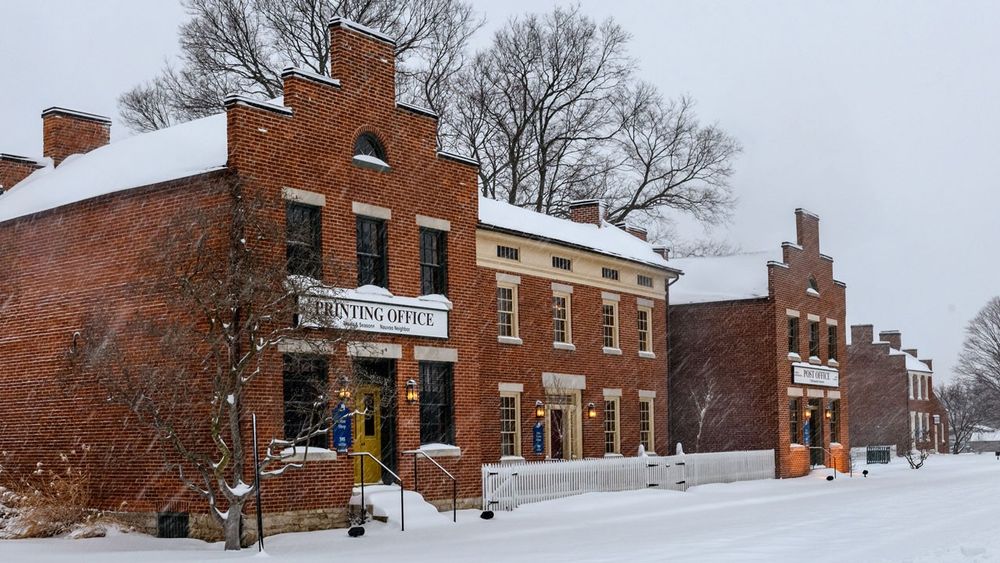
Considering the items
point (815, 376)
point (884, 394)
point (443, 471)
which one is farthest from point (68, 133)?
point (884, 394)

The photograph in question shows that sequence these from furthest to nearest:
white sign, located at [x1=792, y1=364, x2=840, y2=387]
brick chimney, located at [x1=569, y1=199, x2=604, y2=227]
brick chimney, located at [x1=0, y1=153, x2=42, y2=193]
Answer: white sign, located at [x1=792, y1=364, x2=840, y2=387] < brick chimney, located at [x1=569, y1=199, x2=604, y2=227] < brick chimney, located at [x1=0, y1=153, x2=42, y2=193]

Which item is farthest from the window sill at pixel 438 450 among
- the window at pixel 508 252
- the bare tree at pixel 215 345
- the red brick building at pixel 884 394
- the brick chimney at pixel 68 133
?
the red brick building at pixel 884 394

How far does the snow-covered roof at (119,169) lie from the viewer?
21.9 metres

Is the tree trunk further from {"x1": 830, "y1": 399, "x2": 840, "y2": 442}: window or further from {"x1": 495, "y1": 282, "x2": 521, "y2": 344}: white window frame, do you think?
{"x1": 830, "y1": 399, "x2": 840, "y2": 442}: window

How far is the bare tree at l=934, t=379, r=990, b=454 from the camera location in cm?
7519

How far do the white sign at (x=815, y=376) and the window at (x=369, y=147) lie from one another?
21976mm

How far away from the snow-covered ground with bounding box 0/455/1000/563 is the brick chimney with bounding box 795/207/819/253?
14.9 meters

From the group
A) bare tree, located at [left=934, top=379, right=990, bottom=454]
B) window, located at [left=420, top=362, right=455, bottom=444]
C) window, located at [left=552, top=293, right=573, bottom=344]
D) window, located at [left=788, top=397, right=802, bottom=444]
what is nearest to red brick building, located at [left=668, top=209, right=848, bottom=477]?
window, located at [left=788, top=397, right=802, bottom=444]

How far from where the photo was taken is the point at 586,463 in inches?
1171

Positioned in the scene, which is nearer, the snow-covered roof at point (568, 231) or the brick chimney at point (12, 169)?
the brick chimney at point (12, 169)

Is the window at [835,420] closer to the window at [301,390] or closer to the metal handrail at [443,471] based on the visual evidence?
the metal handrail at [443,471]

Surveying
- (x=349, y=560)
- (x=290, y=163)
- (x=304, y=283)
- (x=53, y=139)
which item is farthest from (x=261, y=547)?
(x=53, y=139)

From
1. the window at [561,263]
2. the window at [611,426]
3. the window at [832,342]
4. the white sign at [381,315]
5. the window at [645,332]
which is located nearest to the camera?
the white sign at [381,315]

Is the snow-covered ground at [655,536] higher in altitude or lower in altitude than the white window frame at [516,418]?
lower
